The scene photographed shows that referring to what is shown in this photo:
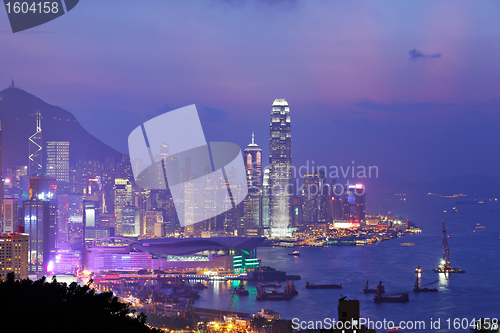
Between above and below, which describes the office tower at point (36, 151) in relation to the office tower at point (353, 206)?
above

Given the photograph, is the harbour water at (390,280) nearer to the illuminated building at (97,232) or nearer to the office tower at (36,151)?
the illuminated building at (97,232)

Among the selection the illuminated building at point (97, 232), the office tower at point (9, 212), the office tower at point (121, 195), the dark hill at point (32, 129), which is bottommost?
the illuminated building at point (97, 232)

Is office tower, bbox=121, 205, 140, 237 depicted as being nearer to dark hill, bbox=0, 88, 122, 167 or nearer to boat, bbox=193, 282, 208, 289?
dark hill, bbox=0, 88, 122, 167

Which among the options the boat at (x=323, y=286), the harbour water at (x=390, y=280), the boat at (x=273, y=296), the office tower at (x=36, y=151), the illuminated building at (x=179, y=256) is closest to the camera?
the harbour water at (x=390, y=280)

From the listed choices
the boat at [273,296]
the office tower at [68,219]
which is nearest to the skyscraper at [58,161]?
the office tower at [68,219]

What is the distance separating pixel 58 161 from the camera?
116 feet

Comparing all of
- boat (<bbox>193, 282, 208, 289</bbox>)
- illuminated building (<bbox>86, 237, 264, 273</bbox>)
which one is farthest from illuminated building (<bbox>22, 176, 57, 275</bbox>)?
boat (<bbox>193, 282, 208, 289</bbox>)

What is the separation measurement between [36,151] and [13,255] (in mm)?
23544

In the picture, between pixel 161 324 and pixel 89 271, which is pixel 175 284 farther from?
pixel 161 324

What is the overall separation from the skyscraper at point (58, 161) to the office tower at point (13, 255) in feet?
72.1

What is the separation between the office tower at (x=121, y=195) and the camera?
102ft

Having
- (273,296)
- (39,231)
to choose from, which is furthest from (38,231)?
(273,296)

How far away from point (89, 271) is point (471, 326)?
40.7 ft

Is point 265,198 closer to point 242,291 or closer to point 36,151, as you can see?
point 36,151
